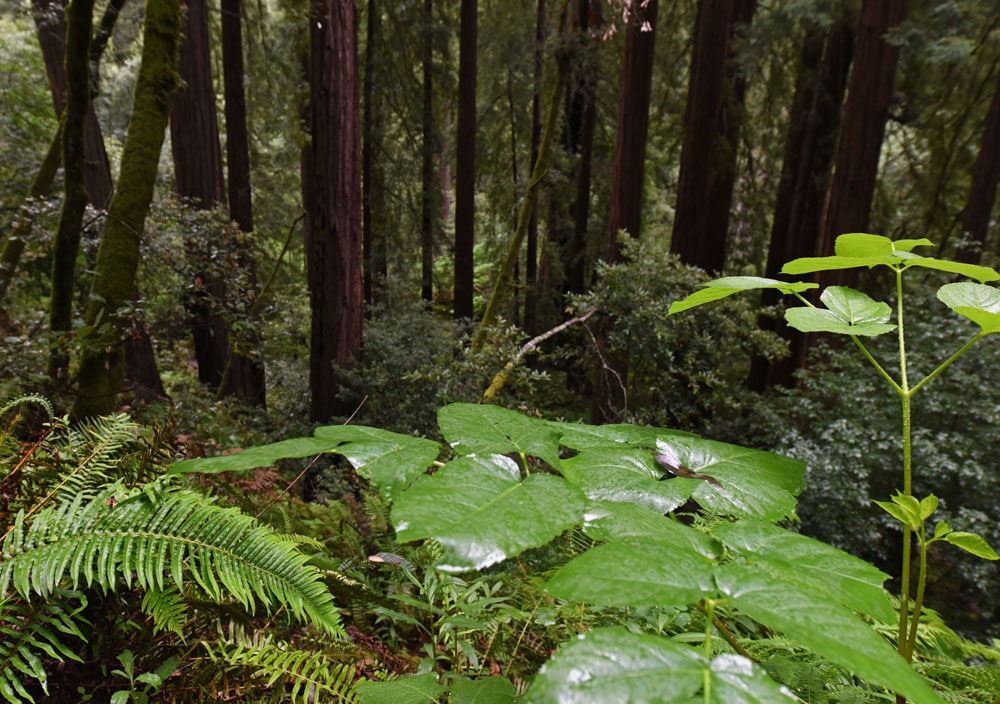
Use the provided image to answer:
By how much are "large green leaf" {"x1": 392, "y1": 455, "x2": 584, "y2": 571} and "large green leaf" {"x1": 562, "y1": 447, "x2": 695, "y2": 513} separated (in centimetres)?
6

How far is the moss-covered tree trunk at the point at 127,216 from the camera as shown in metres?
3.00

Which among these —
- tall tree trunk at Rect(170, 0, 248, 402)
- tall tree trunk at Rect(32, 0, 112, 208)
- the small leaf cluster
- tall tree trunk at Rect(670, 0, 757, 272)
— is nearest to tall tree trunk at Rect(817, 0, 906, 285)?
tall tree trunk at Rect(670, 0, 757, 272)

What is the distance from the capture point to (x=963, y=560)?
4.02 metres

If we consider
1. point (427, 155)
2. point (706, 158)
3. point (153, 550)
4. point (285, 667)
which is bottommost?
point (285, 667)

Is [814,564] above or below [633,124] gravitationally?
below

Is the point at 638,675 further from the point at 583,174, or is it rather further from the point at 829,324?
the point at 583,174

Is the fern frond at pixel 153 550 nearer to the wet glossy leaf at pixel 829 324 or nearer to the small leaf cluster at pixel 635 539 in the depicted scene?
the small leaf cluster at pixel 635 539

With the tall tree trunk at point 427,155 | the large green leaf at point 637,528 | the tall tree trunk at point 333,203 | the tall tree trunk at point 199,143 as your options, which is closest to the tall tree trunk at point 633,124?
the tall tree trunk at point 333,203

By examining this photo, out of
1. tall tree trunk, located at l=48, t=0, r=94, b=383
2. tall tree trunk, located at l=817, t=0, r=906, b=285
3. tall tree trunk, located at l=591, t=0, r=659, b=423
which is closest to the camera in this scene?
tall tree trunk, located at l=48, t=0, r=94, b=383

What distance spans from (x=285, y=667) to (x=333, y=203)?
204 inches

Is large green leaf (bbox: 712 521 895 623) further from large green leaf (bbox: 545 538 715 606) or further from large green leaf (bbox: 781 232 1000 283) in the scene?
large green leaf (bbox: 781 232 1000 283)

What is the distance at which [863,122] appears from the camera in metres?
6.21

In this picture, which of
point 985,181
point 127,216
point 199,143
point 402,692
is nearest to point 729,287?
point 402,692

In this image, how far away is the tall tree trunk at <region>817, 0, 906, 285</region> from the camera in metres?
6.05
